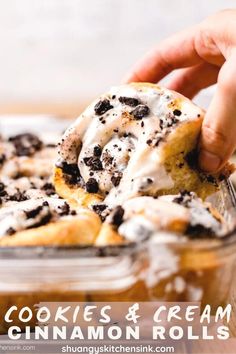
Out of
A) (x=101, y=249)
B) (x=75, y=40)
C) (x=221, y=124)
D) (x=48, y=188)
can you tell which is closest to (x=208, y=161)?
(x=221, y=124)

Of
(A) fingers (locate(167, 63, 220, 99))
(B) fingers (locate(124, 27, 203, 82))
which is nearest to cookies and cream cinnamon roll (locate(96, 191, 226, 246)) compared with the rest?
(B) fingers (locate(124, 27, 203, 82))

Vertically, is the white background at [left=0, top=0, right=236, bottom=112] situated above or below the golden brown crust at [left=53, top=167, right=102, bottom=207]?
below

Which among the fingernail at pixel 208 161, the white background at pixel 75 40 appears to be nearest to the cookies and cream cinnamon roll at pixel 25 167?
the fingernail at pixel 208 161

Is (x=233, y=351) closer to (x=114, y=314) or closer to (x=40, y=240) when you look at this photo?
(x=114, y=314)

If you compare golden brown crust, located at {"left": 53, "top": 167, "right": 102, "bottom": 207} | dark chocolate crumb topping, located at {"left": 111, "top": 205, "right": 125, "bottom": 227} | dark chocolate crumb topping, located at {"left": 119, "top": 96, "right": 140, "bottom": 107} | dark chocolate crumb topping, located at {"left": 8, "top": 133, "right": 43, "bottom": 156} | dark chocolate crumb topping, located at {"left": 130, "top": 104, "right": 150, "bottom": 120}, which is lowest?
dark chocolate crumb topping, located at {"left": 8, "top": 133, "right": 43, "bottom": 156}

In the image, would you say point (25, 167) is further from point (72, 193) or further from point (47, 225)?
point (47, 225)

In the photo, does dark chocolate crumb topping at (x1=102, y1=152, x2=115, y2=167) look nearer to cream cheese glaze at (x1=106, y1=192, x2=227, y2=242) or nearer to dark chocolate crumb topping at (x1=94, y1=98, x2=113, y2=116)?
dark chocolate crumb topping at (x1=94, y1=98, x2=113, y2=116)

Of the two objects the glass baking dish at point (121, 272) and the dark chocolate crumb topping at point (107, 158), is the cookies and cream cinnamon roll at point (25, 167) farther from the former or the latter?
the glass baking dish at point (121, 272)
